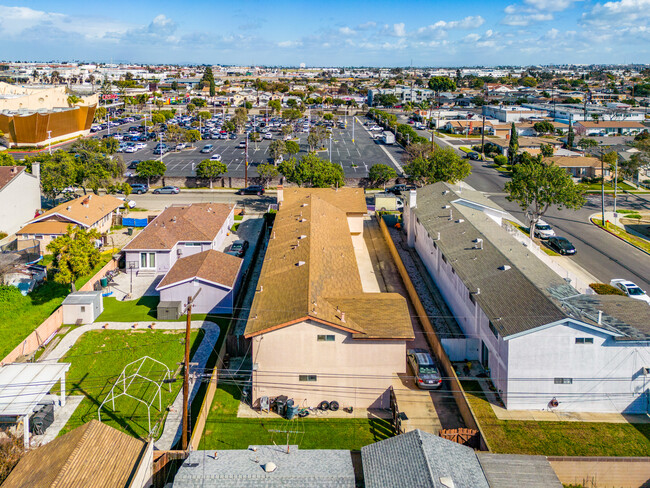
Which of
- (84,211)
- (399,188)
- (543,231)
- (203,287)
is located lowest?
(203,287)

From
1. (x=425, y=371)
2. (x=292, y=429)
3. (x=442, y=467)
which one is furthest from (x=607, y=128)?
(x=442, y=467)

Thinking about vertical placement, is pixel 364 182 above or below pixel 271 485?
above

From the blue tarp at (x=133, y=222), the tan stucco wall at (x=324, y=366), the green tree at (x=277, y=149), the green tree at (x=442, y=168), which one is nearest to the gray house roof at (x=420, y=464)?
the tan stucco wall at (x=324, y=366)

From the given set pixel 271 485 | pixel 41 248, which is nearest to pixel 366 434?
pixel 271 485

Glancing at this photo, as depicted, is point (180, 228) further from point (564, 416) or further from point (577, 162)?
point (577, 162)

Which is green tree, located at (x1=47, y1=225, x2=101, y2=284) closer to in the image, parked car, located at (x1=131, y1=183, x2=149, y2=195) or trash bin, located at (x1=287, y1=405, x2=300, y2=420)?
trash bin, located at (x1=287, y1=405, x2=300, y2=420)

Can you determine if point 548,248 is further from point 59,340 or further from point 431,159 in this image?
point 59,340

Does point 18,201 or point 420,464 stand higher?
point 18,201
